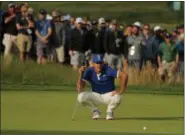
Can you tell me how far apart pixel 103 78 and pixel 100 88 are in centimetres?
23

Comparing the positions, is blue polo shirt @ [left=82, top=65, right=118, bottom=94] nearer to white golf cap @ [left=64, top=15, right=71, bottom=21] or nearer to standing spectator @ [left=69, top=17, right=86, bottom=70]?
standing spectator @ [left=69, top=17, right=86, bottom=70]

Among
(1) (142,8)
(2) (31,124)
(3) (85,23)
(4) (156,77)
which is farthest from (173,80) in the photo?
(2) (31,124)

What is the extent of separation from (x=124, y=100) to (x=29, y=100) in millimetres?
1936

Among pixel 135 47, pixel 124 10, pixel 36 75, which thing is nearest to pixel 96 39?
pixel 135 47

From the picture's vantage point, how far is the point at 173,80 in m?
16.7

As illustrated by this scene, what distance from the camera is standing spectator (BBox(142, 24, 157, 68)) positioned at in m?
16.7

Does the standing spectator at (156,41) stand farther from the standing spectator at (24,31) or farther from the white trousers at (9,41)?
the white trousers at (9,41)

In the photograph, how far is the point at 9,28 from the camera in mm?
16984

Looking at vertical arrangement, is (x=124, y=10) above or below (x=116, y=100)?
above

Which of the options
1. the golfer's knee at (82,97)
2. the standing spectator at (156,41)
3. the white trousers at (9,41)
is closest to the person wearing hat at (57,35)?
the white trousers at (9,41)

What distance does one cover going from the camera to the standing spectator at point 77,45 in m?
16.8

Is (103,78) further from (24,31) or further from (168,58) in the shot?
(24,31)

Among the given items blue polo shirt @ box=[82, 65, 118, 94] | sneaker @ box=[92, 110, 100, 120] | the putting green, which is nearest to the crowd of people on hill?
the putting green

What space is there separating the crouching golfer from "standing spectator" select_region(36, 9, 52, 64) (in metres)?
5.60
